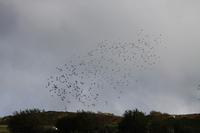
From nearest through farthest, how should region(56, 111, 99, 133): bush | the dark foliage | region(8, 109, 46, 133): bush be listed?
1. the dark foliage
2. region(8, 109, 46, 133): bush
3. region(56, 111, 99, 133): bush

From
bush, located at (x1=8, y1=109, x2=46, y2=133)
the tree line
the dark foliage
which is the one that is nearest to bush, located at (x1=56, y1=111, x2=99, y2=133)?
the tree line

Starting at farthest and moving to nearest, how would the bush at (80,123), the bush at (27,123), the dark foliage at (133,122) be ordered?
the bush at (80,123)
the bush at (27,123)
the dark foliage at (133,122)

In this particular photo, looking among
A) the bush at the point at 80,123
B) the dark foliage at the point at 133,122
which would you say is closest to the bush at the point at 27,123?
the bush at the point at 80,123

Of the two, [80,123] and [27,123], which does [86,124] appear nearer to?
[80,123]

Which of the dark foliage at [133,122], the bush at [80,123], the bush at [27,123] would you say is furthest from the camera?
the bush at [80,123]

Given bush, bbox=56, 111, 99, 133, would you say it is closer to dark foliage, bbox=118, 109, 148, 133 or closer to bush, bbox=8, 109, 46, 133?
bush, bbox=8, 109, 46, 133

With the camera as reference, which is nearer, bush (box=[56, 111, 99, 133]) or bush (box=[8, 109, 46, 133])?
bush (box=[8, 109, 46, 133])

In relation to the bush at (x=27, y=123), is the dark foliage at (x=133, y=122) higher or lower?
lower

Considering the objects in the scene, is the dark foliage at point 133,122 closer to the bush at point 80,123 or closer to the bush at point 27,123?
the bush at point 80,123

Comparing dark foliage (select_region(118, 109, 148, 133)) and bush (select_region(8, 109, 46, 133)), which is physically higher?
bush (select_region(8, 109, 46, 133))

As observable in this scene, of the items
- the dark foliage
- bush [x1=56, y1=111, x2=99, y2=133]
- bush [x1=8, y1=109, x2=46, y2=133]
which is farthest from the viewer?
bush [x1=56, y1=111, x2=99, y2=133]

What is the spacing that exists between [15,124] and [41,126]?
17.0 ft

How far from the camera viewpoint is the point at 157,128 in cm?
4741

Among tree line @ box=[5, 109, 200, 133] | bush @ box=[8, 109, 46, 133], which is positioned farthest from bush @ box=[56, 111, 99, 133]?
bush @ box=[8, 109, 46, 133]
